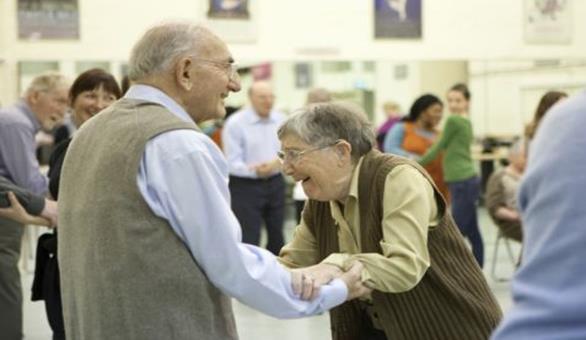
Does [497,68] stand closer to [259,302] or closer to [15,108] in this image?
[15,108]

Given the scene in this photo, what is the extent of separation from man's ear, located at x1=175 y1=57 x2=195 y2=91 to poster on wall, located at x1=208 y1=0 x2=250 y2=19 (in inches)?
291

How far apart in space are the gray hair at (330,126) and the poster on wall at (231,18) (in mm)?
6921

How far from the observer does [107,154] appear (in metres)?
2.11

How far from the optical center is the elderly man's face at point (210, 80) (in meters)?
2.25

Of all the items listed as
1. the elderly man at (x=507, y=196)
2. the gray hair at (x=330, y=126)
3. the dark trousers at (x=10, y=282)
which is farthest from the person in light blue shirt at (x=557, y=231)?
the elderly man at (x=507, y=196)

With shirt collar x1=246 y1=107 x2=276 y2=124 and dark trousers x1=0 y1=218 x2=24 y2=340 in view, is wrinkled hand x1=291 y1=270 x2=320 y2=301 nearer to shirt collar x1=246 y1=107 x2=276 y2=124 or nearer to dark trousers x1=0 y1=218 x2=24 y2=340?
dark trousers x1=0 y1=218 x2=24 y2=340

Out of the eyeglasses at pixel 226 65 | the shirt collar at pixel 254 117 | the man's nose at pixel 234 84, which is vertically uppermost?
the eyeglasses at pixel 226 65

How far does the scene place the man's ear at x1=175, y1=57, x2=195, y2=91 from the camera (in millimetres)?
2230

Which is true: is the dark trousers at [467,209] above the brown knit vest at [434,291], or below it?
below

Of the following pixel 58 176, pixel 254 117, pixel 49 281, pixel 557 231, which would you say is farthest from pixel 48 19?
pixel 557 231

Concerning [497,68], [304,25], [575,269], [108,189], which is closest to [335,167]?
[108,189]

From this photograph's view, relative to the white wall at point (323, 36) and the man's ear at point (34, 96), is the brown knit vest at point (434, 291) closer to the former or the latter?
the man's ear at point (34, 96)

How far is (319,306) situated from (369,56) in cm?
797

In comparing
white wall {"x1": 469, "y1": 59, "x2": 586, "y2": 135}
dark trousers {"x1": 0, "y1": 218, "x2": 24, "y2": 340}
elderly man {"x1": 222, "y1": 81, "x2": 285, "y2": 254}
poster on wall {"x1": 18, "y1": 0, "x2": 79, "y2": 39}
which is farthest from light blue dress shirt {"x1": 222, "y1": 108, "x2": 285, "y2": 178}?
white wall {"x1": 469, "y1": 59, "x2": 586, "y2": 135}
